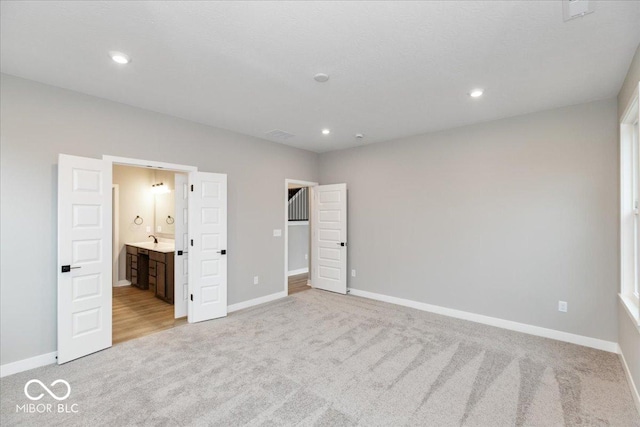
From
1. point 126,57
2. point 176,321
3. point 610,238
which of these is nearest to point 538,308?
point 610,238

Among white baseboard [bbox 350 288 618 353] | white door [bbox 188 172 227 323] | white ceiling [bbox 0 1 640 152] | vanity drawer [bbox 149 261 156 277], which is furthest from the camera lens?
vanity drawer [bbox 149 261 156 277]

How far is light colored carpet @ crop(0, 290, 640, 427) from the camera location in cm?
213

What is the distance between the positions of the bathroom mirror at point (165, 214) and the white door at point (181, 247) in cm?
188

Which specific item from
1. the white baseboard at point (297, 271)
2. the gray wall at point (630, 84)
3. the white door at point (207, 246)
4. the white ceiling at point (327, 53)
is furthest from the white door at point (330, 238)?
the gray wall at point (630, 84)

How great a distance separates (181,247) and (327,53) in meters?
3.31

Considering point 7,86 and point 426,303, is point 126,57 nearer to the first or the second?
point 7,86

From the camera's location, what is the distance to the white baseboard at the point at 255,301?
449cm

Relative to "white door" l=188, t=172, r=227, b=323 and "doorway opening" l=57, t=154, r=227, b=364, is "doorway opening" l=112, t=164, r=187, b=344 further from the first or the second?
"doorway opening" l=57, t=154, r=227, b=364

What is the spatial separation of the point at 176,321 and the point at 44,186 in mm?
2267

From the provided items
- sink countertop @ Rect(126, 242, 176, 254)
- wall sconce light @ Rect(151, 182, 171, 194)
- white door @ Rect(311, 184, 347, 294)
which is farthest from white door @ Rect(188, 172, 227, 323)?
wall sconce light @ Rect(151, 182, 171, 194)

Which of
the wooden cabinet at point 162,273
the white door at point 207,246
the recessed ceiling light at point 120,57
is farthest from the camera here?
the wooden cabinet at point 162,273

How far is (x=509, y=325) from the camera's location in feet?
12.5

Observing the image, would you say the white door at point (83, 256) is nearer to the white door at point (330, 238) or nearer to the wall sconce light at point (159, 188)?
the wall sconce light at point (159, 188)

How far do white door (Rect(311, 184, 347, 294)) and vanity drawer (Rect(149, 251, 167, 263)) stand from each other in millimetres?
2741
